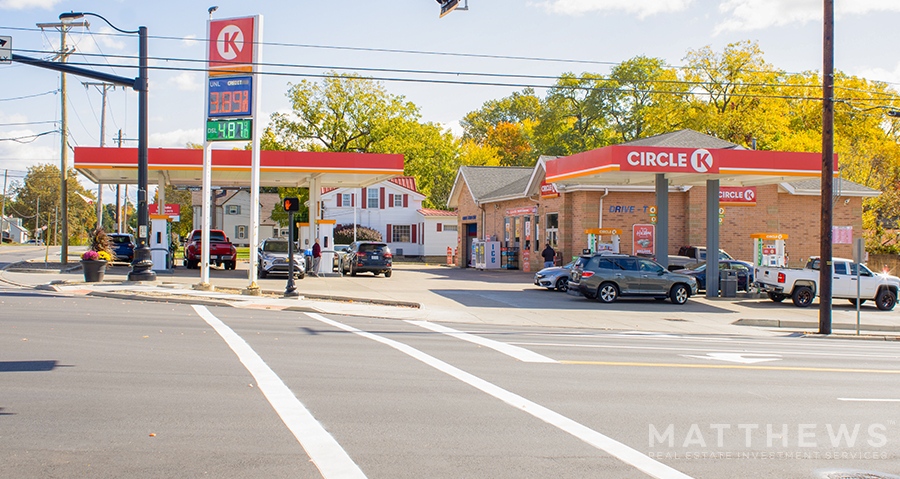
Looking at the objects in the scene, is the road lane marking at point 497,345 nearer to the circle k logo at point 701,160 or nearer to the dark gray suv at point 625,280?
the dark gray suv at point 625,280

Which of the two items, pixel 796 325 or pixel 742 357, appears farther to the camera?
pixel 796 325

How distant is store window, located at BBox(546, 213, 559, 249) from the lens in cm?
3444

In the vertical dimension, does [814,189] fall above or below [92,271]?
above

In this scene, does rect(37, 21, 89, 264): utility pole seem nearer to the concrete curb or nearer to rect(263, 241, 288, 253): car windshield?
rect(263, 241, 288, 253): car windshield

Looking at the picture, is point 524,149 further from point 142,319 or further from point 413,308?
point 142,319

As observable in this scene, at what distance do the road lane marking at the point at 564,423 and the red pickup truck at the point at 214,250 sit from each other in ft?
74.8

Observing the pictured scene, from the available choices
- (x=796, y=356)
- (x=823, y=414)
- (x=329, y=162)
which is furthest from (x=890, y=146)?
(x=823, y=414)

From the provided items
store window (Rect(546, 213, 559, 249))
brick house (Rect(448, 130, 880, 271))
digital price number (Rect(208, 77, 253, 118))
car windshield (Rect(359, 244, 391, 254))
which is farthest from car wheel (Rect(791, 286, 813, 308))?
digital price number (Rect(208, 77, 253, 118))

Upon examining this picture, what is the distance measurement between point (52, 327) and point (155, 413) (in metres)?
6.82

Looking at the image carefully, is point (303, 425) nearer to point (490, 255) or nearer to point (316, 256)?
point (316, 256)

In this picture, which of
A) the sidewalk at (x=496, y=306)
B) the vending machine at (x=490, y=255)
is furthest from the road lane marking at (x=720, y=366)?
Result: the vending machine at (x=490, y=255)

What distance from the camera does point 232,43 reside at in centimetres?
2022

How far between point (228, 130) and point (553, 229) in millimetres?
18838

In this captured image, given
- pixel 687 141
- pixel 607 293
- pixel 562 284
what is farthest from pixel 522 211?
pixel 607 293
